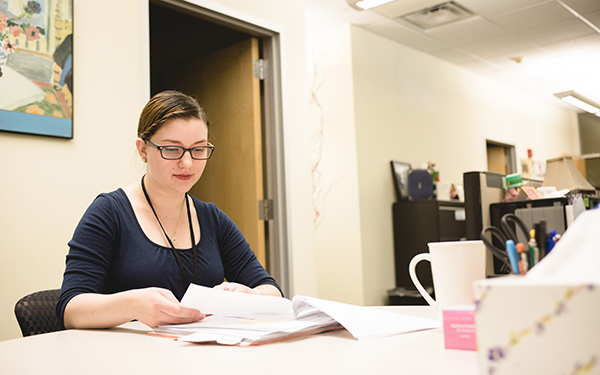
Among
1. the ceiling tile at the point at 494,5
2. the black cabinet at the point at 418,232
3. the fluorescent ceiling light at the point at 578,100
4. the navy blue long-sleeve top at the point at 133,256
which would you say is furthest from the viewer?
the fluorescent ceiling light at the point at 578,100

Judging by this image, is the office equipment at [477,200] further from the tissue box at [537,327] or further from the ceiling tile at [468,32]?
the ceiling tile at [468,32]

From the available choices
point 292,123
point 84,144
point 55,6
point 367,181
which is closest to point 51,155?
point 84,144

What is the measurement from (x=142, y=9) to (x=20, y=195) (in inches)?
40.8

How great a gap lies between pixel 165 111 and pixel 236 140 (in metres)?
1.69

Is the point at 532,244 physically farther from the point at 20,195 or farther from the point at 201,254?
the point at 20,195

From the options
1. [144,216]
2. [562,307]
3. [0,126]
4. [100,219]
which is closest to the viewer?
[562,307]

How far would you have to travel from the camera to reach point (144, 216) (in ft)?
5.01

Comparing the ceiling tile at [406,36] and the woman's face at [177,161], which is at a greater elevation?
the ceiling tile at [406,36]

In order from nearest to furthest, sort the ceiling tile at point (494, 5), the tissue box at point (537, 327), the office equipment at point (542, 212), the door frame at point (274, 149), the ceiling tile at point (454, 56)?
the tissue box at point (537, 327) → the office equipment at point (542, 212) → the door frame at point (274, 149) → the ceiling tile at point (494, 5) → the ceiling tile at point (454, 56)

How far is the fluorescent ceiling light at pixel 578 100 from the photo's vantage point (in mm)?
5941

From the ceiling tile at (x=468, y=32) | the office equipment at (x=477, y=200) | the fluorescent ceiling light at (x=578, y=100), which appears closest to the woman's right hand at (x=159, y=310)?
the office equipment at (x=477, y=200)

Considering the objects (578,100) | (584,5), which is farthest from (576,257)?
(578,100)

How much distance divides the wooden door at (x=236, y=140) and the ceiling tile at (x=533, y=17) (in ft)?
8.12

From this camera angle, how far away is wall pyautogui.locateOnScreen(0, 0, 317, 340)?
6.46ft
